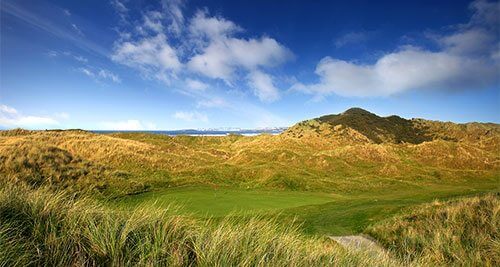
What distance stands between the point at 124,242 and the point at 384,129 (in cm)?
6828

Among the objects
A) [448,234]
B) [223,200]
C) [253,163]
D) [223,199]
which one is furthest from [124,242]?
[253,163]

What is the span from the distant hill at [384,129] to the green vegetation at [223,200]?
0.76 m

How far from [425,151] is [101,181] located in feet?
123

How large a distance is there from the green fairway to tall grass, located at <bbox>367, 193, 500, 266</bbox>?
5.20 metres

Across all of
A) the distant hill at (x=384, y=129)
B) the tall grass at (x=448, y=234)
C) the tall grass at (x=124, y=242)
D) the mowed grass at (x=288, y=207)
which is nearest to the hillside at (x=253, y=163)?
the distant hill at (x=384, y=129)

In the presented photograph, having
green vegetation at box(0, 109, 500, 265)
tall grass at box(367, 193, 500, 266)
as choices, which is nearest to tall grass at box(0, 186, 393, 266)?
green vegetation at box(0, 109, 500, 265)

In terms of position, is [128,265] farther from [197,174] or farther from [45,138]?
[45,138]

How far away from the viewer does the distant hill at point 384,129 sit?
57.0 metres

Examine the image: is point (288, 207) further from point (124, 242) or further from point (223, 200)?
point (124, 242)

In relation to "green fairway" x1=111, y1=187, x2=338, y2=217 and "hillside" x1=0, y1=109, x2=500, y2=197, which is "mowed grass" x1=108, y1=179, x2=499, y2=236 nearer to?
"green fairway" x1=111, y1=187, x2=338, y2=217

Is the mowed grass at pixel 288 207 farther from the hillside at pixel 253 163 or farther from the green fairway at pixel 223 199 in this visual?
the hillside at pixel 253 163

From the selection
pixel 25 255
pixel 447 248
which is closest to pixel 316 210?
pixel 447 248

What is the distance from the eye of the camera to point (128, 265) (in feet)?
10.0

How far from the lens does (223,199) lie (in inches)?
610
